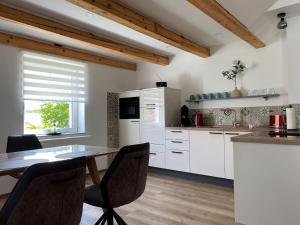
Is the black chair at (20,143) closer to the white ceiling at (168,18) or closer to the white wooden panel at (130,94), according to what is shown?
the white ceiling at (168,18)

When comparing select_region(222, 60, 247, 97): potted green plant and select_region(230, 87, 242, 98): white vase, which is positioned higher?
select_region(222, 60, 247, 97): potted green plant

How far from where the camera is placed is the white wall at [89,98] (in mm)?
3369

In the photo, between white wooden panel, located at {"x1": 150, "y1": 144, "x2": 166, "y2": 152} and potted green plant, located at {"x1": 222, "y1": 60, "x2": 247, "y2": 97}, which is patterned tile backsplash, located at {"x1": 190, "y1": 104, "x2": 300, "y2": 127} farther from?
white wooden panel, located at {"x1": 150, "y1": 144, "x2": 166, "y2": 152}

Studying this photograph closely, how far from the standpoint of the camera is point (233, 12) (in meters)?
2.68

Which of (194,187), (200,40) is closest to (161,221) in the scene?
(194,187)

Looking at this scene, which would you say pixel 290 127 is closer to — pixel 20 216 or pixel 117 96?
pixel 20 216

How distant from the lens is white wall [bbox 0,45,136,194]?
11.1 ft

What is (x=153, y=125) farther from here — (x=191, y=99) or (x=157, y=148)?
(x=191, y=99)

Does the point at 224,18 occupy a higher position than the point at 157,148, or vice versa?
the point at 224,18

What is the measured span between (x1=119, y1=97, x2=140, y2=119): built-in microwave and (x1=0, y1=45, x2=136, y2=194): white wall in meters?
0.34

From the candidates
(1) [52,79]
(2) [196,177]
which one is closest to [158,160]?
(2) [196,177]

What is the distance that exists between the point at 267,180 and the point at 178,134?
2144 mm

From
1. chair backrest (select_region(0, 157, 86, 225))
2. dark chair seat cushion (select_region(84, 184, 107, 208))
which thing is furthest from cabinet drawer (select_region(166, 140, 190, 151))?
chair backrest (select_region(0, 157, 86, 225))

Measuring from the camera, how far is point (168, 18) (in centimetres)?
300
